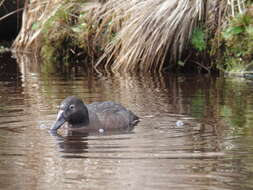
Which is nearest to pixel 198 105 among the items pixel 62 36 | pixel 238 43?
pixel 238 43

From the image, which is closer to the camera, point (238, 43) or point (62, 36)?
point (238, 43)

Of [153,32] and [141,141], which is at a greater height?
[153,32]

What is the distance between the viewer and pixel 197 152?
717 cm

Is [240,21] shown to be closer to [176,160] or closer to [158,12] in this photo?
[158,12]

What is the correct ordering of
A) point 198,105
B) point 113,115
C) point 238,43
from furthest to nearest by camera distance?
point 238,43 < point 198,105 < point 113,115

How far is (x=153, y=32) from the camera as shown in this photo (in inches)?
532

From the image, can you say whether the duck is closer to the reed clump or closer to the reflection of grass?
the reflection of grass

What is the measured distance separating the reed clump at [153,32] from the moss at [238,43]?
161 millimetres

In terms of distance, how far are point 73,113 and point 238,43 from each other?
5.37 metres

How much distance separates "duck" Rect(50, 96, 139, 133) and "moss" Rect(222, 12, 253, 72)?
15.0 ft

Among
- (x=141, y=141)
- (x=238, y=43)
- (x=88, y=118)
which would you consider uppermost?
(x=238, y=43)

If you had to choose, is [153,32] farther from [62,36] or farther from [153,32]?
[62,36]

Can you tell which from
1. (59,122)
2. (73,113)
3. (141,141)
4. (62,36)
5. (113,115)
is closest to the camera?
(141,141)

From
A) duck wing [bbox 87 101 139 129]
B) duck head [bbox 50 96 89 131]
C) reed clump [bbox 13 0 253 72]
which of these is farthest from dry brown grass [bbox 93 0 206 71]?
duck head [bbox 50 96 89 131]
